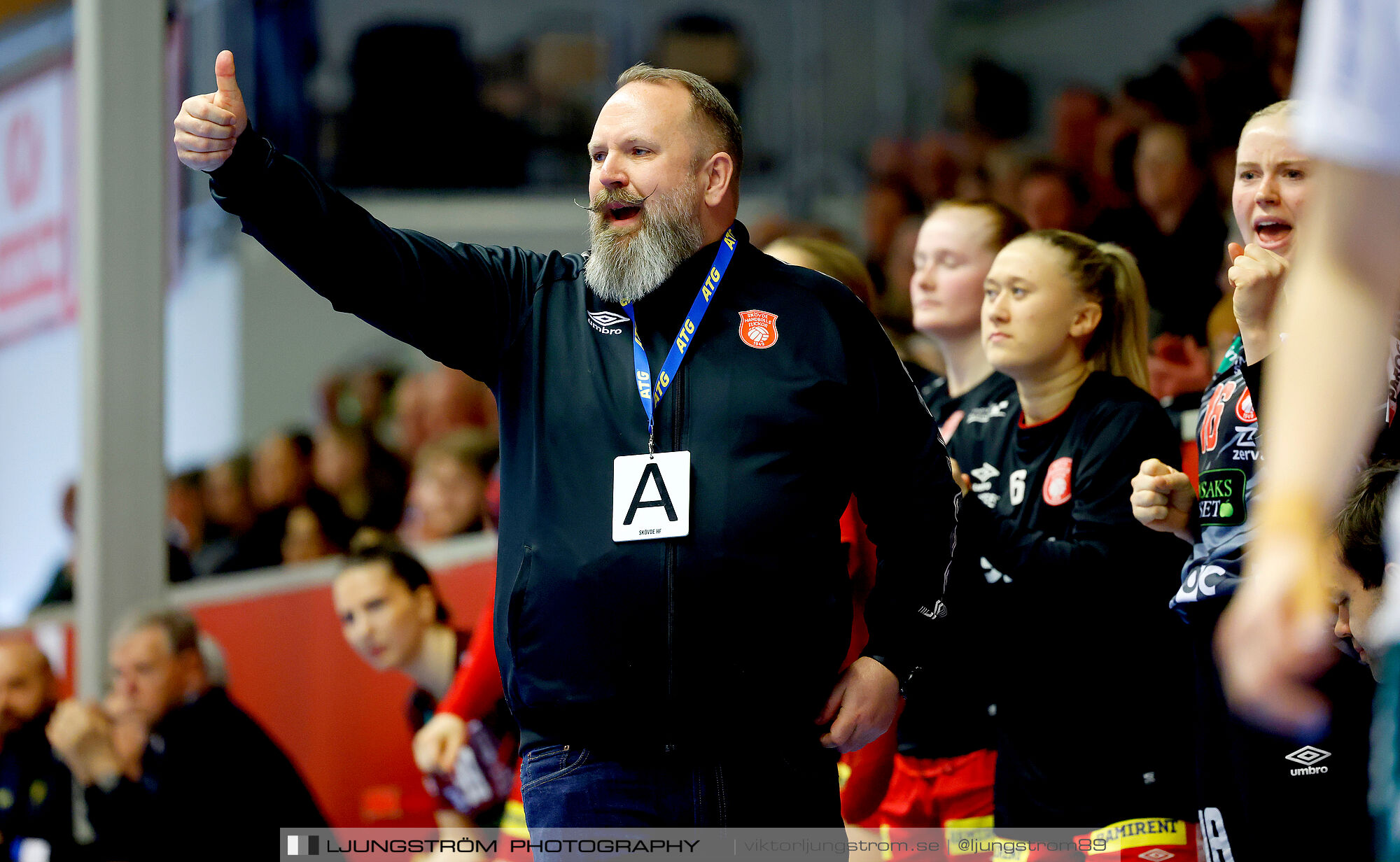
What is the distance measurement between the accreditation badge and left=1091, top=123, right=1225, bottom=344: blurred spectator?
229cm

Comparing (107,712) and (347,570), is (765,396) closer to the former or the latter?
(347,570)

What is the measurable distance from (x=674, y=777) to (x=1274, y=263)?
1.33 meters

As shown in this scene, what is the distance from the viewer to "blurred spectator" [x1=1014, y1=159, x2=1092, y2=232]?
5965mm

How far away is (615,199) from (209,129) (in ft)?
2.46

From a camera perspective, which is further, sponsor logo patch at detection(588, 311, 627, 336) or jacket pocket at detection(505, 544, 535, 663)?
sponsor logo patch at detection(588, 311, 627, 336)

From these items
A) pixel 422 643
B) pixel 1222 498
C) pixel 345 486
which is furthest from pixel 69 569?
pixel 1222 498

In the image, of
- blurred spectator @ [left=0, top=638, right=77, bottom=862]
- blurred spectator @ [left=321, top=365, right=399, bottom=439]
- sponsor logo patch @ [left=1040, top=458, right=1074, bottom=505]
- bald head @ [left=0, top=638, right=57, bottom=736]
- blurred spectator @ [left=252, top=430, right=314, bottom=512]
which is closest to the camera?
sponsor logo patch @ [left=1040, top=458, right=1074, bottom=505]

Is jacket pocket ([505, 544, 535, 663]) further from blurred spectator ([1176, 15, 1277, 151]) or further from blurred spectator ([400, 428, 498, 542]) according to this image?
blurred spectator ([400, 428, 498, 542])

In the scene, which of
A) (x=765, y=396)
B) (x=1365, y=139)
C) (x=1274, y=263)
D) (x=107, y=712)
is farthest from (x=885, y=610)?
(x=107, y=712)

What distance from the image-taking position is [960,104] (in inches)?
373

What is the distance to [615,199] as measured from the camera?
2916mm

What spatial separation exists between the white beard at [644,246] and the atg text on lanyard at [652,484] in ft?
0.47

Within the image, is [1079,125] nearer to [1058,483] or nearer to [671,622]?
[1058,483]

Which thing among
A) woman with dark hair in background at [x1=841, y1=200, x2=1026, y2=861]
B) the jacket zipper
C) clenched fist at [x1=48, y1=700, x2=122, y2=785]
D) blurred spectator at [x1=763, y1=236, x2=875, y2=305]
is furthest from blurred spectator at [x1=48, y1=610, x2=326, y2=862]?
the jacket zipper
